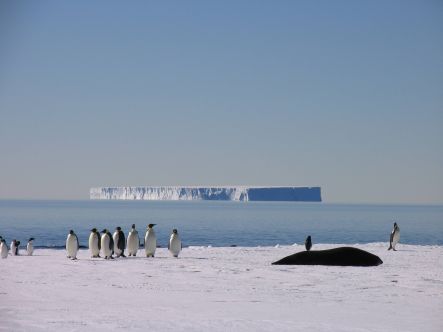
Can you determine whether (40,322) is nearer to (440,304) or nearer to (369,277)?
(440,304)

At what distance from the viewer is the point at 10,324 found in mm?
9836

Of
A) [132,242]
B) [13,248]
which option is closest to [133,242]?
[132,242]

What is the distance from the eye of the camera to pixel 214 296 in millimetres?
13297

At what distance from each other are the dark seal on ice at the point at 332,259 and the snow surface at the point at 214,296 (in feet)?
2.11

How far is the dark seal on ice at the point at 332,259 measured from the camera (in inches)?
802

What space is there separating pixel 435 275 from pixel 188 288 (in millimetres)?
6920

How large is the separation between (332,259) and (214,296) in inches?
313

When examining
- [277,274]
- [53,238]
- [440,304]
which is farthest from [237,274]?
[53,238]

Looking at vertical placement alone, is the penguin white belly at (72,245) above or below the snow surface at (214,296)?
above

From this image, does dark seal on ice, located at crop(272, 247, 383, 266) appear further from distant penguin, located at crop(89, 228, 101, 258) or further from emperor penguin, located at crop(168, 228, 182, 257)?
distant penguin, located at crop(89, 228, 101, 258)

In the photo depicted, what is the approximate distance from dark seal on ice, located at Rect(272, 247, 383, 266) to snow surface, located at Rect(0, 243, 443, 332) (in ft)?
2.11

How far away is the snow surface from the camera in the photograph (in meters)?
10.3

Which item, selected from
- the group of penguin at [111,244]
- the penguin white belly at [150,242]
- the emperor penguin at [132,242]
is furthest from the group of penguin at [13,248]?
the penguin white belly at [150,242]

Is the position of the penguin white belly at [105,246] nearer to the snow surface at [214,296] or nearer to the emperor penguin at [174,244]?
the snow surface at [214,296]
